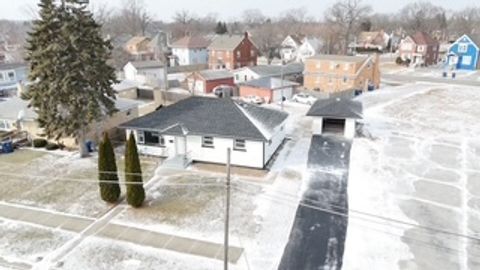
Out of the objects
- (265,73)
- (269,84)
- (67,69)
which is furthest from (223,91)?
(67,69)

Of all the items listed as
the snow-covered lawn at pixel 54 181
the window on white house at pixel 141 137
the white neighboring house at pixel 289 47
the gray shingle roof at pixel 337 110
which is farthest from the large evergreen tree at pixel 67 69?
the white neighboring house at pixel 289 47

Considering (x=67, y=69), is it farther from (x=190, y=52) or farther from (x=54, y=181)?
(x=190, y=52)

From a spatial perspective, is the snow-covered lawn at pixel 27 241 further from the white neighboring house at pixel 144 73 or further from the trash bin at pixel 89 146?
the white neighboring house at pixel 144 73

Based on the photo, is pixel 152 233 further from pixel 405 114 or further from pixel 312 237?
pixel 405 114

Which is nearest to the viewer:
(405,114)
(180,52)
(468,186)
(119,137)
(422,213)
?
(422,213)

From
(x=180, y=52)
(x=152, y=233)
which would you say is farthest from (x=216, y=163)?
(x=180, y=52)
